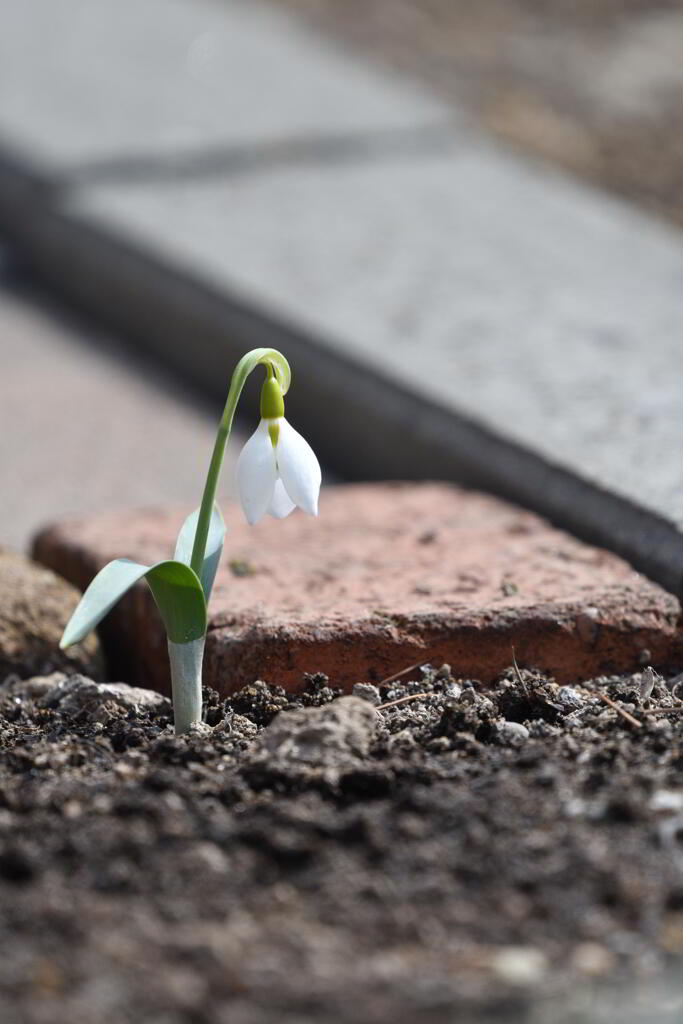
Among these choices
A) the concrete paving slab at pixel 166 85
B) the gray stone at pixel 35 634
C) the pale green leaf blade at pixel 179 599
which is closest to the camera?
the pale green leaf blade at pixel 179 599

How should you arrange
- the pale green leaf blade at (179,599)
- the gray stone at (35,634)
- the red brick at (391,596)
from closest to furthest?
the pale green leaf blade at (179,599)
the red brick at (391,596)
the gray stone at (35,634)

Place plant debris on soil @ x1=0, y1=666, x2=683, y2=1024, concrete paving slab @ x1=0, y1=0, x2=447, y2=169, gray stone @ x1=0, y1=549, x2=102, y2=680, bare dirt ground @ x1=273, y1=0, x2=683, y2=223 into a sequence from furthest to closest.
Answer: bare dirt ground @ x1=273, y1=0, x2=683, y2=223 → concrete paving slab @ x1=0, y1=0, x2=447, y2=169 → gray stone @ x1=0, y1=549, x2=102, y2=680 → plant debris on soil @ x1=0, y1=666, x2=683, y2=1024

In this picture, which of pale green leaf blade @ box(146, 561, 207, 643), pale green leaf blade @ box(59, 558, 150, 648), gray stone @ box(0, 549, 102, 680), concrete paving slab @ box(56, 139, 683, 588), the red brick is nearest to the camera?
pale green leaf blade @ box(59, 558, 150, 648)

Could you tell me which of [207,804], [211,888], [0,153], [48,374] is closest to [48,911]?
[211,888]

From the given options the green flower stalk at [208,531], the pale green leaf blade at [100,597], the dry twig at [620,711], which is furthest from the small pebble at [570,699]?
the pale green leaf blade at [100,597]

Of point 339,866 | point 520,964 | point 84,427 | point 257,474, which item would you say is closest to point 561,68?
point 84,427

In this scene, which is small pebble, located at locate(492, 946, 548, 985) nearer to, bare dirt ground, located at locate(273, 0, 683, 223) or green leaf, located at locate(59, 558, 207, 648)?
green leaf, located at locate(59, 558, 207, 648)

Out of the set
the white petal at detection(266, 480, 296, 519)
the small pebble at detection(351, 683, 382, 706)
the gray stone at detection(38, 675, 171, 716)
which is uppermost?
the white petal at detection(266, 480, 296, 519)

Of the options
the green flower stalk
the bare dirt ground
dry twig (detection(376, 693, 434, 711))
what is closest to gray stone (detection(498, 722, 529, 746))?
dry twig (detection(376, 693, 434, 711))

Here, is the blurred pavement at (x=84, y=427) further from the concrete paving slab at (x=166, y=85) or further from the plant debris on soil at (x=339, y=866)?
the plant debris on soil at (x=339, y=866)
